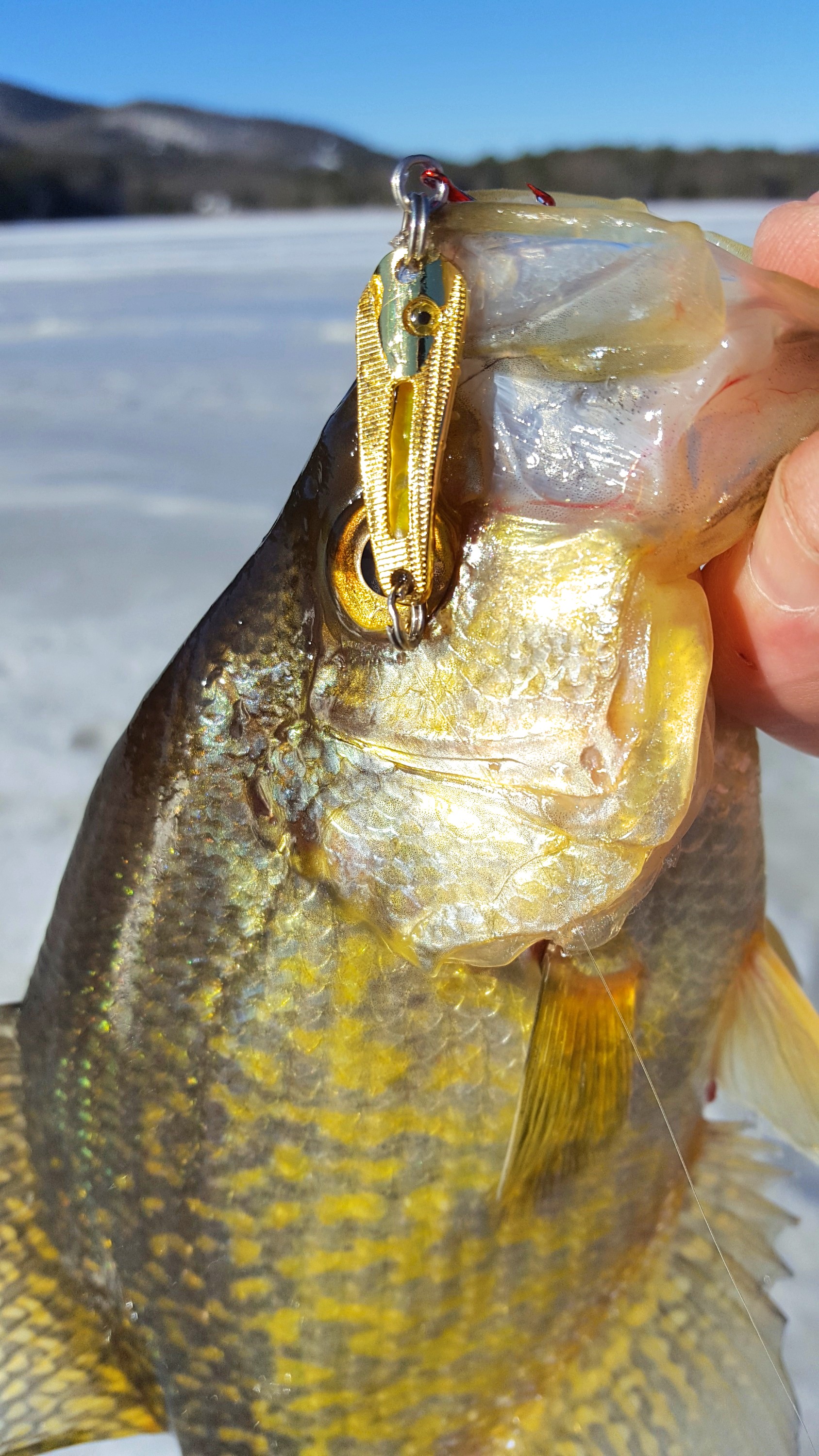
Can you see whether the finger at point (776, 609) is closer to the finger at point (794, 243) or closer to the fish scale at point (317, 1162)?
the fish scale at point (317, 1162)

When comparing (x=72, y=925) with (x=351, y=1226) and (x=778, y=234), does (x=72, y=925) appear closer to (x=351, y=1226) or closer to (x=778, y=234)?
(x=351, y=1226)

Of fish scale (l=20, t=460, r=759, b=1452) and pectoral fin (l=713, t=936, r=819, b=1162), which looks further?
pectoral fin (l=713, t=936, r=819, b=1162)

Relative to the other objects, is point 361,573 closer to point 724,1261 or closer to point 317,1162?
point 317,1162

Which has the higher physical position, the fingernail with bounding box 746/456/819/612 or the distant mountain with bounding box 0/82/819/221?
the distant mountain with bounding box 0/82/819/221

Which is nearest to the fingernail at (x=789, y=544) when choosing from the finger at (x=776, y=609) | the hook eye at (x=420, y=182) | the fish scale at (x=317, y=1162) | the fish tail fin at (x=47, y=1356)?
the finger at (x=776, y=609)

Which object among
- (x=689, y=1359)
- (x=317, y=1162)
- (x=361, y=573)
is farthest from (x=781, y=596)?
(x=689, y=1359)

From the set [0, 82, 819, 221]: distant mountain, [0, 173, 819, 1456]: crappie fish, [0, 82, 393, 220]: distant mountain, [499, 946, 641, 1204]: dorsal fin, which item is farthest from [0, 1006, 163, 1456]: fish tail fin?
[0, 82, 393, 220]: distant mountain

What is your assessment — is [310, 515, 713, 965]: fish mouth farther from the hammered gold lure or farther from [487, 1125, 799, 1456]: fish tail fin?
[487, 1125, 799, 1456]: fish tail fin
